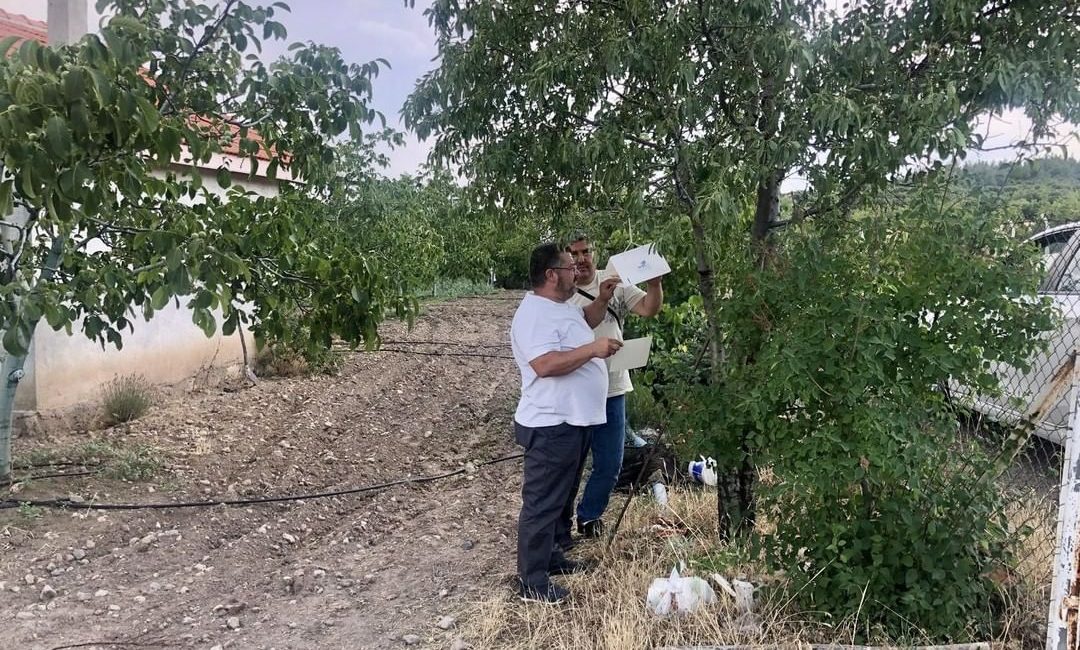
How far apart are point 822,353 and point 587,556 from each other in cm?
166

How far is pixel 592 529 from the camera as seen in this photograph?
4105 millimetres

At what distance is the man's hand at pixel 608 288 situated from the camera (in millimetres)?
3648

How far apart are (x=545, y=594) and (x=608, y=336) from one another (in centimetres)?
125

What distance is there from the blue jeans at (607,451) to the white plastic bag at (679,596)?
2.70ft

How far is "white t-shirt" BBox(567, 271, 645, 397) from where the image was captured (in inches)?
154

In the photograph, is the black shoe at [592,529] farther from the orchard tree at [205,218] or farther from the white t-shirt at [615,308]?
the orchard tree at [205,218]

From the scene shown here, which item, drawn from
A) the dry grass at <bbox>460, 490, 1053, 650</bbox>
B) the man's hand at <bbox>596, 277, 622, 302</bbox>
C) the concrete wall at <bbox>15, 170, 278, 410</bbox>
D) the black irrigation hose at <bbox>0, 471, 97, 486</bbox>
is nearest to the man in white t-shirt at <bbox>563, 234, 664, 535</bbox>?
the man's hand at <bbox>596, 277, 622, 302</bbox>

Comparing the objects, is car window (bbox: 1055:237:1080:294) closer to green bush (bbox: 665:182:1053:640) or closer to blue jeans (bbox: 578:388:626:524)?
green bush (bbox: 665:182:1053:640)

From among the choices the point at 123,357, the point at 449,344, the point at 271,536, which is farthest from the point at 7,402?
the point at 449,344

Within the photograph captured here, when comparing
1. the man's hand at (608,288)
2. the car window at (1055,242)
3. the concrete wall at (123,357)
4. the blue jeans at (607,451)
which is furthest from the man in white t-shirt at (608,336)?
the concrete wall at (123,357)

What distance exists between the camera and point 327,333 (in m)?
4.58

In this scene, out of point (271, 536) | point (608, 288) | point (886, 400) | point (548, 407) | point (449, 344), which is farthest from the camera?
point (449, 344)

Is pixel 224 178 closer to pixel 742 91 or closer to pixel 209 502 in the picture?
pixel 209 502

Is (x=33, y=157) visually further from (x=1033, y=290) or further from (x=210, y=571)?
(x=1033, y=290)
